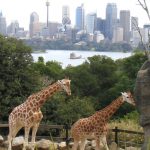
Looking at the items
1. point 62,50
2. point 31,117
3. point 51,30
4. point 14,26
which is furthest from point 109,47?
point 31,117

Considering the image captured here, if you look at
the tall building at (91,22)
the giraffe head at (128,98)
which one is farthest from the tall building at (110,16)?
the giraffe head at (128,98)

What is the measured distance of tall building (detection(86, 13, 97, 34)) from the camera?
56.7 m

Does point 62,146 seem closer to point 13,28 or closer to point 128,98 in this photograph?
point 128,98

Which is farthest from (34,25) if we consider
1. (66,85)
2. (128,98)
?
(128,98)

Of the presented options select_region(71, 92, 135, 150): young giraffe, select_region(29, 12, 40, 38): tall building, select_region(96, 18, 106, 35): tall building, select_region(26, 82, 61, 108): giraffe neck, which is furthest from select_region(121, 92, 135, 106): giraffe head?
select_region(29, 12, 40, 38): tall building

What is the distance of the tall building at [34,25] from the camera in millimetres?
69375

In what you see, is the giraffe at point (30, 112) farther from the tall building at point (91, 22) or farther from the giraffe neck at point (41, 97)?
the tall building at point (91, 22)

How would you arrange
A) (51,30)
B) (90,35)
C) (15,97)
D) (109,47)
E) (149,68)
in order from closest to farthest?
1. (149,68)
2. (15,97)
3. (109,47)
4. (90,35)
5. (51,30)

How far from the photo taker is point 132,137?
551 inches

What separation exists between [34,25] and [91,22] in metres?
17.7

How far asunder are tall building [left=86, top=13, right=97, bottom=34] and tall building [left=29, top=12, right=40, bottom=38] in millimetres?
9442

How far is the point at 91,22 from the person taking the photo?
5972 cm

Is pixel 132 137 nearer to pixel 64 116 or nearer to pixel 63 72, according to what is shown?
pixel 64 116

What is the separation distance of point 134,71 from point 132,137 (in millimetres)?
19296
